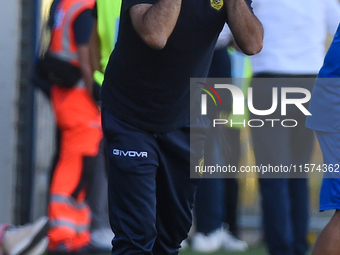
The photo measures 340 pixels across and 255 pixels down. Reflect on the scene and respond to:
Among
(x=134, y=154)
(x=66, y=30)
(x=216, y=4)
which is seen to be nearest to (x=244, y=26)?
(x=216, y=4)

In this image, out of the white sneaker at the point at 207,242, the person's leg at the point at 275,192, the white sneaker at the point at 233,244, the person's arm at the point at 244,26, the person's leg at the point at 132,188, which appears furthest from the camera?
the white sneaker at the point at 233,244

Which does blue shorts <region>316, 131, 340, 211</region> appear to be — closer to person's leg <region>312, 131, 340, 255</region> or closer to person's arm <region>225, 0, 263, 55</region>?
person's leg <region>312, 131, 340, 255</region>

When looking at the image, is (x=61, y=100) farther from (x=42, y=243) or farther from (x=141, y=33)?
(x=141, y=33)

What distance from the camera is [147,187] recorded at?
277 centimetres

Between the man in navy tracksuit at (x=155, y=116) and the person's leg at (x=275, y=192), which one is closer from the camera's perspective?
the man in navy tracksuit at (x=155, y=116)

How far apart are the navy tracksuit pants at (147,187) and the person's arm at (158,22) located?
1.58 ft

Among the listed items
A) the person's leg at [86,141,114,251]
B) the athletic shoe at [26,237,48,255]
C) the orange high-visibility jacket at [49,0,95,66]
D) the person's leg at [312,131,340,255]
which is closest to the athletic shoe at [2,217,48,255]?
the athletic shoe at [26,237,48,255]

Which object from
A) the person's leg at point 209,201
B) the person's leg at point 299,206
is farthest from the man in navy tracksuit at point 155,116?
the person's leg at point 209,201

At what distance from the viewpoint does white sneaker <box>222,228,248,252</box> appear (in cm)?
478

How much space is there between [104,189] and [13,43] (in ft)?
4.43

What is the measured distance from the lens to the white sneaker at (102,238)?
479 cm

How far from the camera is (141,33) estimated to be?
2469mm

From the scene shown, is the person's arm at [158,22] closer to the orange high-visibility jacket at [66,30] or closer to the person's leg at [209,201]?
the orange high-visibility jacket at [66,30]

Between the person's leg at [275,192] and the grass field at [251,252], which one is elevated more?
the person's leg at [275,192]
